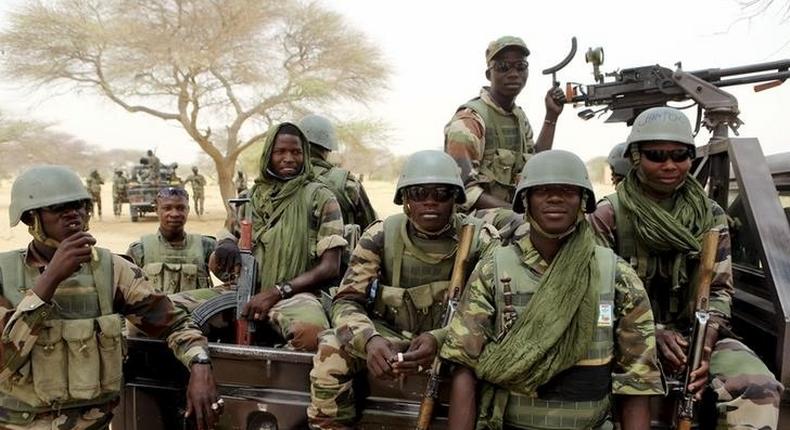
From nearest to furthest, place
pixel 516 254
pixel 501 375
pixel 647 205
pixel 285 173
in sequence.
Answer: pixel 501 375 → pixel 516 254 → pixel 647 205 → pixel 285 173

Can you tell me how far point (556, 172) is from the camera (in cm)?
254

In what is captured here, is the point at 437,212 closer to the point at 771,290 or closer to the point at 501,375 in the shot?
the point at 501,375

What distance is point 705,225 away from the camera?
3045 millimetres

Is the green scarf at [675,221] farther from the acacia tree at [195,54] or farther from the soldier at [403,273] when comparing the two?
the acacia tree at [195,54]

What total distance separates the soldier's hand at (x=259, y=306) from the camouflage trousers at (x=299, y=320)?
0.09 feet

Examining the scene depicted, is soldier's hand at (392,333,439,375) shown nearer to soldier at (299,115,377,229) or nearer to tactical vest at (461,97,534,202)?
tactical vest at (461,97,534,202)

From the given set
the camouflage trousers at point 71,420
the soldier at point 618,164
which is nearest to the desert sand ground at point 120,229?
the soldier at point 618,164

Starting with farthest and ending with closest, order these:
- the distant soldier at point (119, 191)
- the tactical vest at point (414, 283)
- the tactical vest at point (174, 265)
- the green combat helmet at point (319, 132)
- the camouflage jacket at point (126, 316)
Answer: the distant soldier at point (119, 191)
the green combat helmet at point (319, 132)
the tactical vest at point (174, 265)
the tactical vest at point (414, 283)
the camouflage jacket at point (126, 316)

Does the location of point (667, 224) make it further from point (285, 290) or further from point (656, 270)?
point (285, 290)

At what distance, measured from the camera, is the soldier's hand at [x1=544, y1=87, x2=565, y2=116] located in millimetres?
4672

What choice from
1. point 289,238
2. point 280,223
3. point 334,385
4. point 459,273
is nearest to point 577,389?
point 459,273

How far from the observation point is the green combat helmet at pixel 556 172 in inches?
99.6

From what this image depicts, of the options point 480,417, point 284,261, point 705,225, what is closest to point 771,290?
point 705,225

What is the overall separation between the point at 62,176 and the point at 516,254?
180 centimetres
